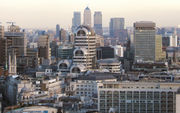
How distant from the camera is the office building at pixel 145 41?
109 m

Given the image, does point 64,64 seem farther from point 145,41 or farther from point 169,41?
point 169,41

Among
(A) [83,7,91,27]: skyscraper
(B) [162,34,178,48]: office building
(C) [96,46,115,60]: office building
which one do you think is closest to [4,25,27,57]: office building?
(C) [96,46,115,60]: office building

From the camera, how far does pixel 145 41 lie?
11025 cm

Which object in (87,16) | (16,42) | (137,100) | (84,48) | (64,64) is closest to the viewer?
(137,100)

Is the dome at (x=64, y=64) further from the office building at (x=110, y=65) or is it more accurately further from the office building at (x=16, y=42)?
the office building at (x=16, y=42)

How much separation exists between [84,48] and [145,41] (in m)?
23.4

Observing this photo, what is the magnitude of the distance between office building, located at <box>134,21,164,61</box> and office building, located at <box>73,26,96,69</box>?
19.6 m

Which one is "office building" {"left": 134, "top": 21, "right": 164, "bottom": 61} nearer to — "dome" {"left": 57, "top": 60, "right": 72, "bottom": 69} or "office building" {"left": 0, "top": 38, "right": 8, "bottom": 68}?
"office building" {"left": 0, "top": 38, "right": 8, "bottom": 68}

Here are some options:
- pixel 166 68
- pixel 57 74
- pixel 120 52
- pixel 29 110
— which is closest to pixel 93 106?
pixel 29 110

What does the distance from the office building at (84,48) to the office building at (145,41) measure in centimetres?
1964

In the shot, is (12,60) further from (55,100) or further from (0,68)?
(55,100)

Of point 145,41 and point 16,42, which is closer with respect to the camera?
point 145,41

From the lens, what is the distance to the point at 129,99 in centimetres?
5566

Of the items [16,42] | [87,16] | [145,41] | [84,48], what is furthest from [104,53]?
[87,16]
